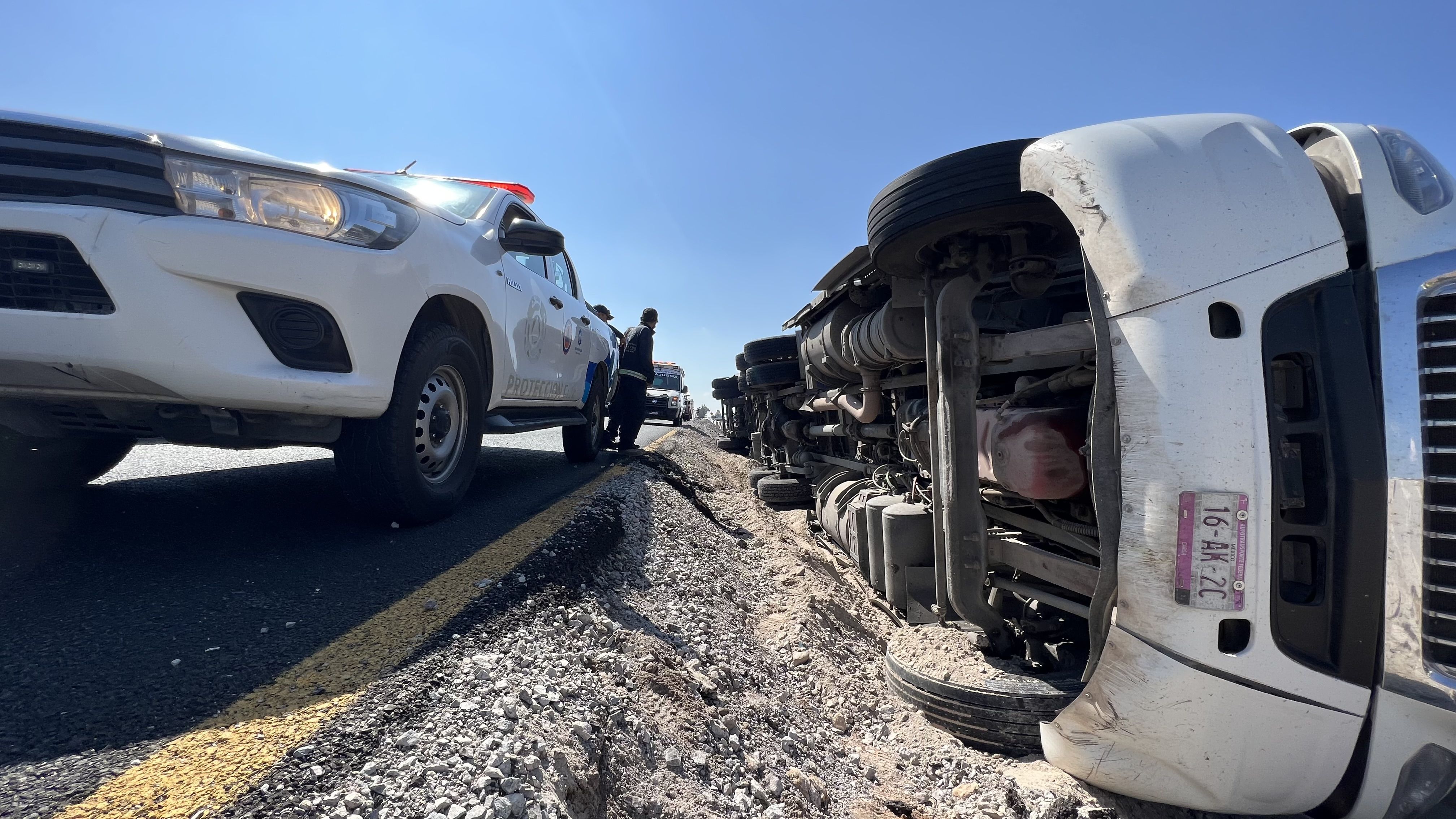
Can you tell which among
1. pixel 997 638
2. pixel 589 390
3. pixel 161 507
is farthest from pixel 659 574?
pixel 589 390

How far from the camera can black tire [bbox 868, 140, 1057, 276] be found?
6.79 ft

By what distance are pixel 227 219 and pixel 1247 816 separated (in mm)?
3457

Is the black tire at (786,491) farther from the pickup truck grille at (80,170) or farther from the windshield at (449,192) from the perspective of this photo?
the pickup truck grille at (80,170)

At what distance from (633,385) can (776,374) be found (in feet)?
6.16

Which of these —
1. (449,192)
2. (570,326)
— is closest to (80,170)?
(449,192)

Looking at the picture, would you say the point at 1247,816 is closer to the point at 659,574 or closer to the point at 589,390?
the point at 659,574

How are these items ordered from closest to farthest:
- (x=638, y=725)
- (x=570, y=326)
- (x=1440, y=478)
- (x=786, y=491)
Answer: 1. (x=1440, y=478)
2. (x=638, y=725)
3. (x=570, y=326)
4. (x=786, y=491)

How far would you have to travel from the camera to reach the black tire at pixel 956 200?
2.07 meters

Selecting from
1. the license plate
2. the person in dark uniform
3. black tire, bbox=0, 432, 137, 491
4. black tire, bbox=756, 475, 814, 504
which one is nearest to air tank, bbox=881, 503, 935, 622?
the license plate

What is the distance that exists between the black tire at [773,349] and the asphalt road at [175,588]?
3.72 m

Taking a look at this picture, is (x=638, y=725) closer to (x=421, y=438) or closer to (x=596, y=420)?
(x=421, y=438)

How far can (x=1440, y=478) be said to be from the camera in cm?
132

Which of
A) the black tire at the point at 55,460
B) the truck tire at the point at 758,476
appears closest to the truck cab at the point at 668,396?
the truck tire at the point at 758,476

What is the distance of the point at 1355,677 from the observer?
139 centimetres
